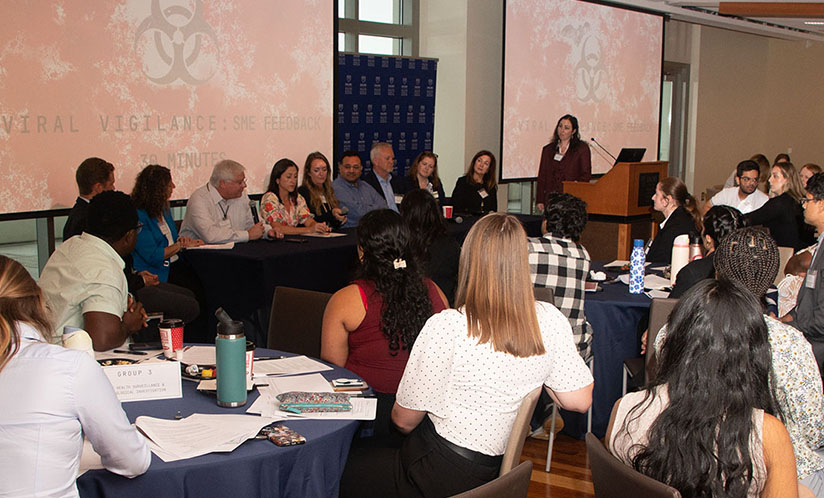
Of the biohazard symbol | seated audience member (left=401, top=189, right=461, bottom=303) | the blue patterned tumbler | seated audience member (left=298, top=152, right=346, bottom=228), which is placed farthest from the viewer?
seated audience member (left=298, top=152, right=346, bottom=228)

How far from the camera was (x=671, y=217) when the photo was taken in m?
5.16

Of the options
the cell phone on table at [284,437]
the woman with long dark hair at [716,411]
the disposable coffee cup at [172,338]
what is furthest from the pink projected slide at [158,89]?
the woman with long dark hair at [716,411]

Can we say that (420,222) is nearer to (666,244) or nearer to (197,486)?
(666,244)

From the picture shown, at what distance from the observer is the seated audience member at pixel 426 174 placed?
25.2ft

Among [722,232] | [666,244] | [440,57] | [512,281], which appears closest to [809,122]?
[440,57]

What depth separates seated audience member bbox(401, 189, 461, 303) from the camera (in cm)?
437

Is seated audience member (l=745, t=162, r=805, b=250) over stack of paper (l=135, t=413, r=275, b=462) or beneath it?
over

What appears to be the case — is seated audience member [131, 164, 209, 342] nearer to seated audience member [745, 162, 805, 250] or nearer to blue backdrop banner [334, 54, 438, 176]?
blue backdrop banner [334, 54, 438, 176]

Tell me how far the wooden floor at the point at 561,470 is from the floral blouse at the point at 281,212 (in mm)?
2758

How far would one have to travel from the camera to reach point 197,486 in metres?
1.97

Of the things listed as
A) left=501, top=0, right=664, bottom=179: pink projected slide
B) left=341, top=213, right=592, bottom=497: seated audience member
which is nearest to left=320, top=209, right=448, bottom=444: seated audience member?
left=341, top=213, right=592, bottom=497: seated audience member

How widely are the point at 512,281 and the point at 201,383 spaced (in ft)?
3.37

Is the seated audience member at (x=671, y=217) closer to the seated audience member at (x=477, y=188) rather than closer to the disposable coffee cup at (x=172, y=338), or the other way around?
the seated audience member at (x=477, y=188)

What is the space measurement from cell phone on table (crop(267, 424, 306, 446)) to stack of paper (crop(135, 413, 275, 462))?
45 millimetres
